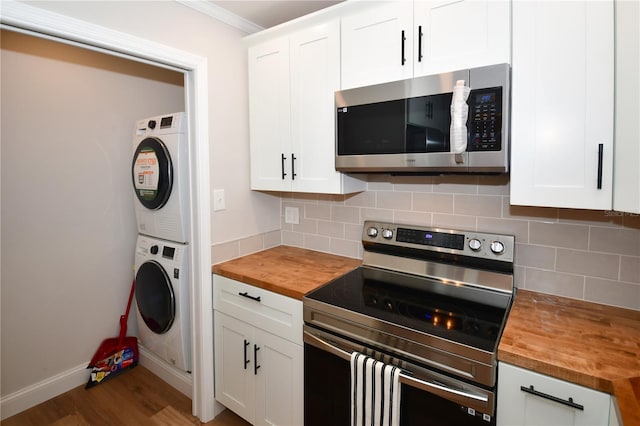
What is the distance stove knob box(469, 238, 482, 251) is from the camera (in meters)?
1.65

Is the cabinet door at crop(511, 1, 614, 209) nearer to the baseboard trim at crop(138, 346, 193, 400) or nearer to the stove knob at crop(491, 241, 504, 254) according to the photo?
the stove knob at crop(491, 241, 504, 254)

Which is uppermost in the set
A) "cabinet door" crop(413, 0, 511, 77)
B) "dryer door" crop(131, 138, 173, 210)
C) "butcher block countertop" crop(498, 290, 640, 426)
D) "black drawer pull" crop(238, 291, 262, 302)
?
"cabinet door" crop(413, 0, 511, 77)

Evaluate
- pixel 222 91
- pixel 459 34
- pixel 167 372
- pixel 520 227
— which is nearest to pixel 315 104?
pixel 222 91

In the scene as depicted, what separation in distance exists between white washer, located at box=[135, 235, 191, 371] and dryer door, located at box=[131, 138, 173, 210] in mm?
300

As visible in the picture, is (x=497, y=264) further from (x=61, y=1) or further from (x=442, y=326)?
(x=61, y=1)

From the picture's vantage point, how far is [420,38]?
59.1 inches

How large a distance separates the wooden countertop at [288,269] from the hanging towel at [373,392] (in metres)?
0.43

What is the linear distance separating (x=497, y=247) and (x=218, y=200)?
1506 millimetres

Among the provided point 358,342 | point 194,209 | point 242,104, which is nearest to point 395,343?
point 358,342

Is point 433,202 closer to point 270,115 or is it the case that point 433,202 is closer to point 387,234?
point 387,234

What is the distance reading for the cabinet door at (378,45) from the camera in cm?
154

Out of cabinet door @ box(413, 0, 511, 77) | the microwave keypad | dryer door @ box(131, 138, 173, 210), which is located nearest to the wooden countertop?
dryer door @ box(131, 138, 173, 210)

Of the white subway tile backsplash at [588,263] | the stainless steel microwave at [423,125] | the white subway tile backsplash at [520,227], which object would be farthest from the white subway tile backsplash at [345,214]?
the white subway tile backsplash at [588,263]

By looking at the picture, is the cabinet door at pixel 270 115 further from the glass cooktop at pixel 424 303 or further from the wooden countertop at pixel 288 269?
the glass cooktop at pixel 424 303
